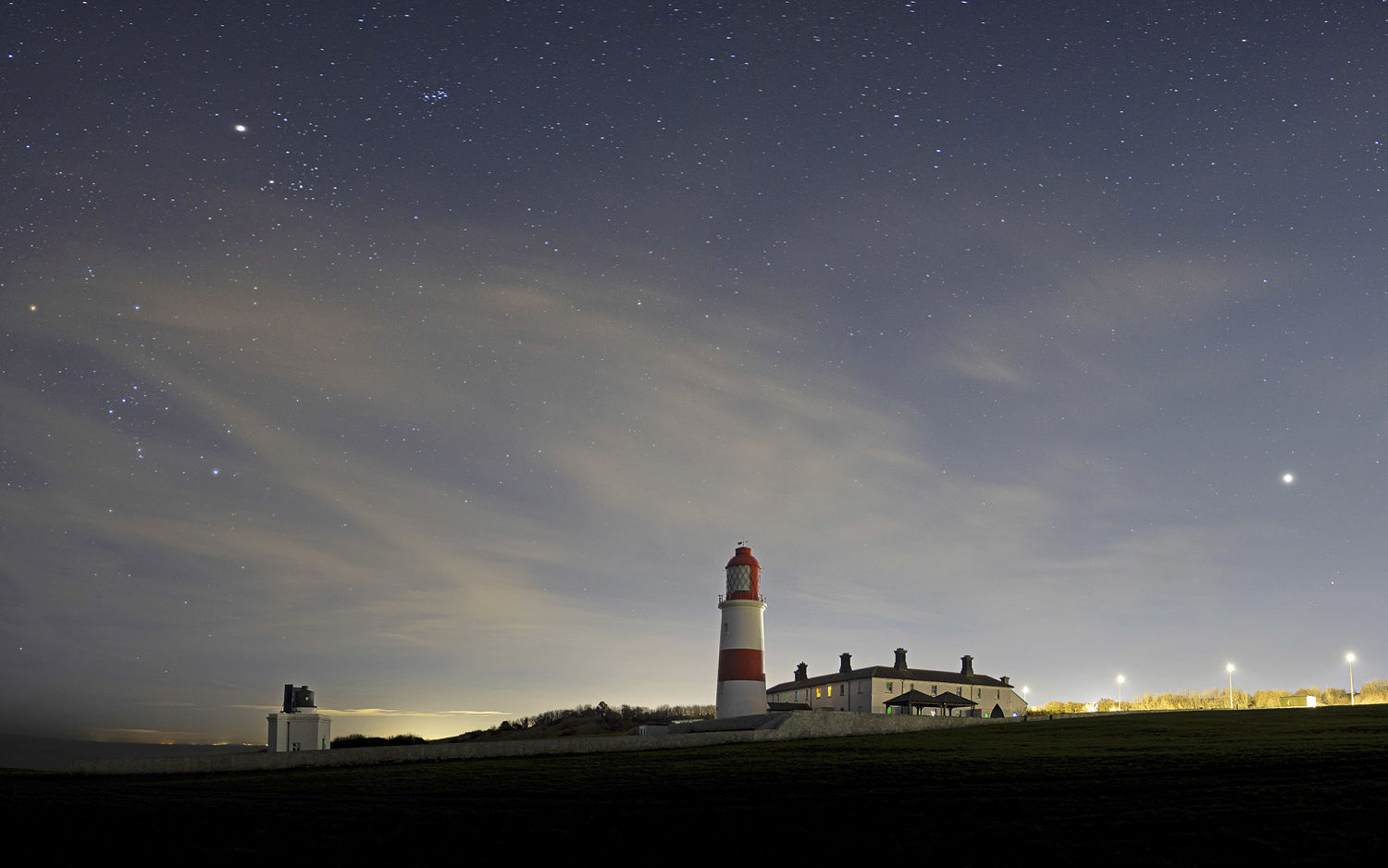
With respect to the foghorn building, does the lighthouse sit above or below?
above

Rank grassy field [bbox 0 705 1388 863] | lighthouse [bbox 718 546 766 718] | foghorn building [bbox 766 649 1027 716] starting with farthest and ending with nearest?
foghorn building [bbox 766 649 1027 716], lighthouse [bbox 718 546 766 718], grassy field [bbox 0 705 1388 863]

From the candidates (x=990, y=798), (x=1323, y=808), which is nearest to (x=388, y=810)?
(x=990, y=798)

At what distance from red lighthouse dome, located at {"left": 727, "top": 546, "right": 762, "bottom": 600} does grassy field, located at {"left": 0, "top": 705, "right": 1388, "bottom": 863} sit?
68.8ft

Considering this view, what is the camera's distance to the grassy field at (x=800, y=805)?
14.0 metres

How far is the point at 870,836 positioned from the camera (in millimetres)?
14844

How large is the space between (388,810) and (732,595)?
114ft

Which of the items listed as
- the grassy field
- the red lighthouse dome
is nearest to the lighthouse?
the red lighthouse dome

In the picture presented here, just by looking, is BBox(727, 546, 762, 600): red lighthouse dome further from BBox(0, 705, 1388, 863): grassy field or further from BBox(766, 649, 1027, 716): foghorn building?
BBox(0, 705, 1388, 863): grassy field

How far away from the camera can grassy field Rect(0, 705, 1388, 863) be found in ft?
45.9

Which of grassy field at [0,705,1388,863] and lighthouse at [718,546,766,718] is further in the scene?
lighthouse at [718,546,766,718]

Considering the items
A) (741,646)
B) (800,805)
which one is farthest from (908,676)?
(800,805)

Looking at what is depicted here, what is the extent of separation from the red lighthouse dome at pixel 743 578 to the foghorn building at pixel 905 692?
15156 millimetres

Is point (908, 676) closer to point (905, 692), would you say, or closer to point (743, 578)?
point (905, 692)

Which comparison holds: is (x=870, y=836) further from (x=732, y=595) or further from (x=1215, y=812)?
(x=732, y=595)
